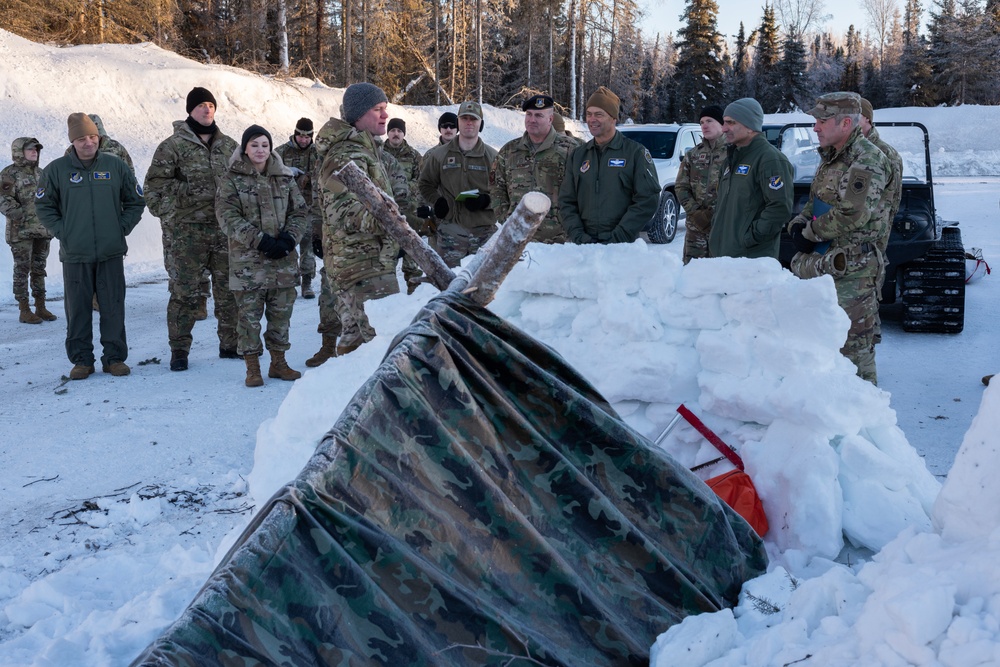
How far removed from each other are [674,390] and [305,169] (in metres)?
6.00

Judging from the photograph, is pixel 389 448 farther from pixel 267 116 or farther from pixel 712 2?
pixel 712 2

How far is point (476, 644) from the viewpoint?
223 centimetres

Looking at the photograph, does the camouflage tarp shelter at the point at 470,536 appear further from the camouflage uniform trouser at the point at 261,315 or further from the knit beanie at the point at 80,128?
the knit beanie at the point at 80,128

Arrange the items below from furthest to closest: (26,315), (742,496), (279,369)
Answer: (26,315), (279,369), (742,496)

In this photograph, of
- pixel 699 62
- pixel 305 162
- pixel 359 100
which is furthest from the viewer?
pixel 699 62

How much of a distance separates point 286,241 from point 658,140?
9.16 m

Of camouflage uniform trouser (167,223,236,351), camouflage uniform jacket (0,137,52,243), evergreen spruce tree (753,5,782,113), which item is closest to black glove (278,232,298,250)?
camouflage uniform trouser (167,223,236,351)

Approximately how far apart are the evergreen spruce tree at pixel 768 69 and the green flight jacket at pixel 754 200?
1812 inches

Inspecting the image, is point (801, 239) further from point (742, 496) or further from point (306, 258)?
point (306, 258)

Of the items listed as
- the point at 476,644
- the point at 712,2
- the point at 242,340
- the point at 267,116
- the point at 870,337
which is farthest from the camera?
the point at 712,2

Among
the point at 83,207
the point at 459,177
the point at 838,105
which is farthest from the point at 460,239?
the point at 838,105

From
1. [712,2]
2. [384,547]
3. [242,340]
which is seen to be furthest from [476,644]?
[712,2]

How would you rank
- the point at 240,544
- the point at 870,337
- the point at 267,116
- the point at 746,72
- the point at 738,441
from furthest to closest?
1. the point at 746,72
2. the point at 267,116
3. the point at 870,337
4. the point at 738,441
5. the point at 240,544

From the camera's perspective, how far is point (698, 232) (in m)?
7.76
